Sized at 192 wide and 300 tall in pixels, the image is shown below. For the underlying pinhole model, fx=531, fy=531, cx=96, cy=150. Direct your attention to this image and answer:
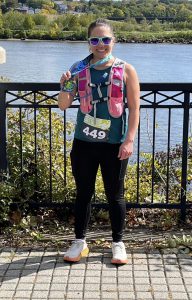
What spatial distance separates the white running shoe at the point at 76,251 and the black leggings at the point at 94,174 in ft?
0.20

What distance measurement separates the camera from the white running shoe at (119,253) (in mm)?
3783

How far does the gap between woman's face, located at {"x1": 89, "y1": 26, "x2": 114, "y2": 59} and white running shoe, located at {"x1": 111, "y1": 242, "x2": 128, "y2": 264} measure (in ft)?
4.49

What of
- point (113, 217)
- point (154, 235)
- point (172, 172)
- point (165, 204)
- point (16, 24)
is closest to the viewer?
point (113, 217)

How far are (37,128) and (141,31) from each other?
187 feet

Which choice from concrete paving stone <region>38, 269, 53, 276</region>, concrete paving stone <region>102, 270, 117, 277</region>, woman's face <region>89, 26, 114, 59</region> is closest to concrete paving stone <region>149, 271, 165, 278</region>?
concrete paving stone <region>102, 270, 117, 277</region>

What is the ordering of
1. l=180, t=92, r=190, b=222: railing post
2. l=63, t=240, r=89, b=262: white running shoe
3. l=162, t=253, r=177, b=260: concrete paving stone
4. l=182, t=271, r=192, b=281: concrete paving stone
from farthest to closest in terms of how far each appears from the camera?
l=180, t=92, r=190, b=222: railing post < l=162, t=253, r=177, b=260: concrete paving stone < l=63, t=240, r=89, b=262: white running shoe < l=182, t=271, r=192, b=281: concrete paving stone

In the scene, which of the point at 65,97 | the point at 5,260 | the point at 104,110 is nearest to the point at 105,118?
the point at 104,110

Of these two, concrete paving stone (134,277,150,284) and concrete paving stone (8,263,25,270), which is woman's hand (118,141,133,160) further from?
concrete paving stone (8,263,25,270)

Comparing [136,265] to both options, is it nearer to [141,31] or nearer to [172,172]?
[172,172]

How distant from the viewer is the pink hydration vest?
355 cm

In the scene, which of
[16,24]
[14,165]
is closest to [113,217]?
[14,165]

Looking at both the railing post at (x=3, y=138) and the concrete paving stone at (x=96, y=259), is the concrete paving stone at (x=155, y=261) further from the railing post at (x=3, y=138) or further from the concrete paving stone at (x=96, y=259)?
the railing post at (x=3, y=138)

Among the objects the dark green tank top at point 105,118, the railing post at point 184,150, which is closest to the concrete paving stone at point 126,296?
the dark green tank top at point 105,118

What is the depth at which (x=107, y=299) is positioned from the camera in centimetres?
329
